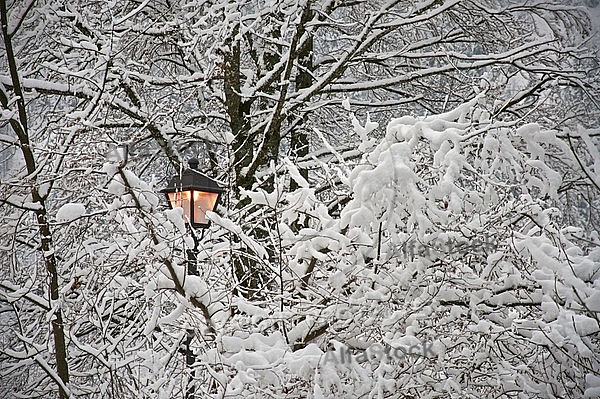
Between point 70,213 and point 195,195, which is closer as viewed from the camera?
point 70,213

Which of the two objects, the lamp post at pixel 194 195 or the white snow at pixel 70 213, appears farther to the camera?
the lamp post at pixel 194 195

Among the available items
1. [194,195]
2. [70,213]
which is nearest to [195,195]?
[194,195]

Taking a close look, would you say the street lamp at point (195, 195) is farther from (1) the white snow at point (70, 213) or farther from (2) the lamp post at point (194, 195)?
(1) the white snow at point (70, 213)

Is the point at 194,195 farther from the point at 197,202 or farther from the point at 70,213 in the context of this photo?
the point at 70,213

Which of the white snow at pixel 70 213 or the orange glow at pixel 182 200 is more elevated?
the orange glow at pixel 182 200

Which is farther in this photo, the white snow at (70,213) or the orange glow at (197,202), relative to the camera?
the orange glow at (197,202)

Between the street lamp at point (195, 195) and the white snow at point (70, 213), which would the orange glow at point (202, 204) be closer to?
the street lamp at point (195, 195)

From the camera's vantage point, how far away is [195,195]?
391 cm

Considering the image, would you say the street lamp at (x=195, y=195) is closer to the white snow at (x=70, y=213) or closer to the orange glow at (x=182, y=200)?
the orange glow at (x=182, y=200)

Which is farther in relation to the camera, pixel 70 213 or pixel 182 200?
pixel 182 200

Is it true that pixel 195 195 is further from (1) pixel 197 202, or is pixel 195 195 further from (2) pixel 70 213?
(2) pixel 70 213

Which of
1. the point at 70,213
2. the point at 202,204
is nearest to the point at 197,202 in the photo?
the point at 202,204

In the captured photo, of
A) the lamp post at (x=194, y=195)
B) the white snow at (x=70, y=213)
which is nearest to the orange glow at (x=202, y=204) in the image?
the lamp post at (x=194, y=195)

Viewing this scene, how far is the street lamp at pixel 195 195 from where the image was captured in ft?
12.7
